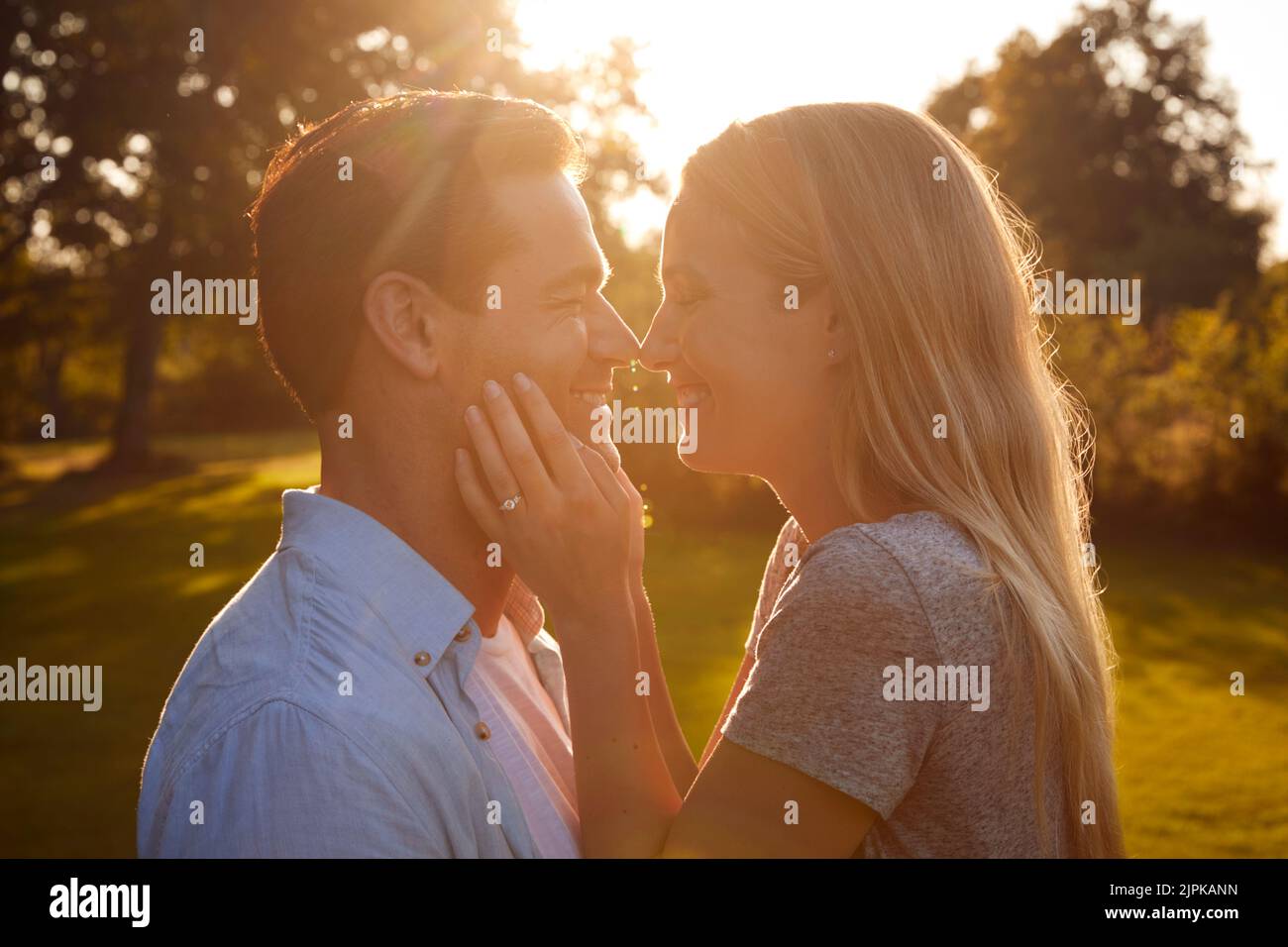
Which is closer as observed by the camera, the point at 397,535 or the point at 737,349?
the point at 397,535

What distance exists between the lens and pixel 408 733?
2416mm

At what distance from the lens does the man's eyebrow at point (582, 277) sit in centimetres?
321

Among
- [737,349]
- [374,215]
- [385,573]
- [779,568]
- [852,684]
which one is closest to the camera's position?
[852,684]

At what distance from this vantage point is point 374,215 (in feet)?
9.67

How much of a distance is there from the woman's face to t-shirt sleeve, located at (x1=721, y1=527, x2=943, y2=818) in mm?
763

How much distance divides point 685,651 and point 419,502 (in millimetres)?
10111

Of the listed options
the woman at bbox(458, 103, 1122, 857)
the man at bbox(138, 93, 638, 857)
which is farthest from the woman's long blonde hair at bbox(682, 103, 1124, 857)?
the man at bbox(138, 93, 638, 857)

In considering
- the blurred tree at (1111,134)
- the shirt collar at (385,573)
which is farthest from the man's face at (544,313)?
the blurred tree at (1111,134)

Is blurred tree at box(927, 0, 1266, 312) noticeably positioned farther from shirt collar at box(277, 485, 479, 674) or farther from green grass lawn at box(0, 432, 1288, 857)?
shirt collar at box(277, 485, 479, 674)

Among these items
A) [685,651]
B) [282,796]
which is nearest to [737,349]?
[282,796]

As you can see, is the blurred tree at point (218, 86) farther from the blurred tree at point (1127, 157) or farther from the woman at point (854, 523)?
the blurred tree at point (1127, 157)

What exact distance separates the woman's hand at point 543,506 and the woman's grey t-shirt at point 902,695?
57 centimetres

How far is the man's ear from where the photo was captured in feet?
9.75

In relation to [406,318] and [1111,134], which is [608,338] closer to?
[406,318]
